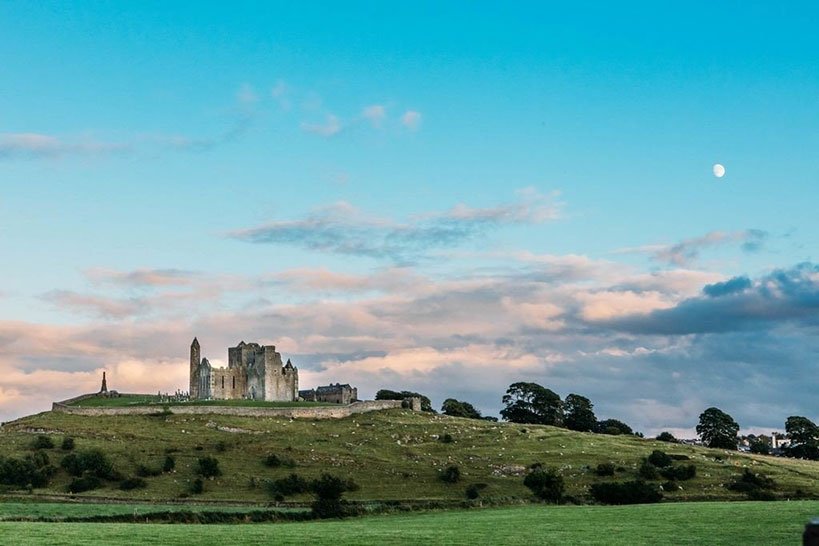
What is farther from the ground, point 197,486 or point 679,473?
point 197,486

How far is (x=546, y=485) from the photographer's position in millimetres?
100938

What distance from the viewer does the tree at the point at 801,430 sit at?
17625 cm

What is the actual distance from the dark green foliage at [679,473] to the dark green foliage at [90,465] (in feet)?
214

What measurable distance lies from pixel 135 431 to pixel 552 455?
6110cm

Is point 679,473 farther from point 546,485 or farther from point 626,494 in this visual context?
point 626,494

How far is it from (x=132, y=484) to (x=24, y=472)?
13.4 m

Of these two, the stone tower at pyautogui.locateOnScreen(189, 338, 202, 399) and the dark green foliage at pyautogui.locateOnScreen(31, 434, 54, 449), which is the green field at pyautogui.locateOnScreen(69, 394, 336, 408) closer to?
the stone tower at pyautogui.locateOnScreen(189, 338, 202, 399)

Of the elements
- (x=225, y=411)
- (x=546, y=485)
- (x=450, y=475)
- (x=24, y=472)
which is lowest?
(x=546, y=485)

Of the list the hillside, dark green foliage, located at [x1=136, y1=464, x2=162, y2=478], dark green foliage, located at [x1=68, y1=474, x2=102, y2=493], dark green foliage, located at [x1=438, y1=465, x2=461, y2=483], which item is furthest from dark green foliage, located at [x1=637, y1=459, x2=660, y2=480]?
dark green foliage, located at [x1=68, y1=474, x2=102, y2=493]

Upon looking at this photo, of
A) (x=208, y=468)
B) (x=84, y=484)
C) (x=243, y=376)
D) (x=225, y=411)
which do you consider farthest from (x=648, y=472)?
(x=243, y=376)

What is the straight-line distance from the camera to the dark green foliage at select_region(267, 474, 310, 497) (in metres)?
105

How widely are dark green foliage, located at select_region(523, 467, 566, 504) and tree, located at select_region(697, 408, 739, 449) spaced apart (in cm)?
8482

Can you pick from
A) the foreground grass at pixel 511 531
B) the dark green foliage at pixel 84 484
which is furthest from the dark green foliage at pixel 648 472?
the dark green foliage at pixel 84 484

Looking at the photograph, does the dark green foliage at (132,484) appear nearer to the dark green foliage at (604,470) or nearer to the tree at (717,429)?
the dark green foliage at (604,470)
